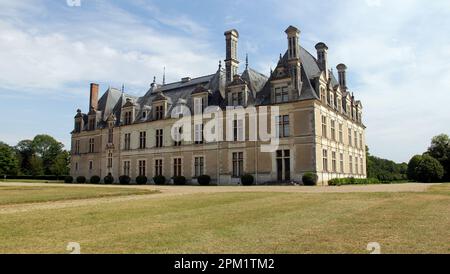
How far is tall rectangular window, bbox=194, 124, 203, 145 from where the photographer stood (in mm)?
34062

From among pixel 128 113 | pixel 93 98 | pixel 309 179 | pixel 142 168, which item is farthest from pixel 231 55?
pixel 93 98

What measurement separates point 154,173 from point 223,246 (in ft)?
107

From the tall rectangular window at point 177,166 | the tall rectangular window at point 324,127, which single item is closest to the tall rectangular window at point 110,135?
the tall rectangular window at point 177,166

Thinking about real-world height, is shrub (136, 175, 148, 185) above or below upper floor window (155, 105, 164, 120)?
below

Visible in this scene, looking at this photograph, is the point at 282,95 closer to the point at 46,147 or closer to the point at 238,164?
the point at 238,164

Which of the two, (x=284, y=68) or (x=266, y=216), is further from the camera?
(x=284, y=68)

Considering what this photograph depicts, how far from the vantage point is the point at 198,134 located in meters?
34.2

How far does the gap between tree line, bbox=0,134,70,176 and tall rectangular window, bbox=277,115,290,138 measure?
55477 millimetres

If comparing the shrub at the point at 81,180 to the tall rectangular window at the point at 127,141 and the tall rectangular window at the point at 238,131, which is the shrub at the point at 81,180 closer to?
the tall rectangular window at the point at 127,141

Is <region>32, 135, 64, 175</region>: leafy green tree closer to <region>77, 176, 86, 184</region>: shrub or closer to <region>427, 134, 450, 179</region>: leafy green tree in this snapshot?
<region>77, 176, 86, 184</region>: shrub

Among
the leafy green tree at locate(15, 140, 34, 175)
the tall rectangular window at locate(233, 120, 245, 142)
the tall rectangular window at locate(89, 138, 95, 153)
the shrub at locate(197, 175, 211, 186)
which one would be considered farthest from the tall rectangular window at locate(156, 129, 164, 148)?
the leafy green tree at locate(15, 140, 34, 175)
